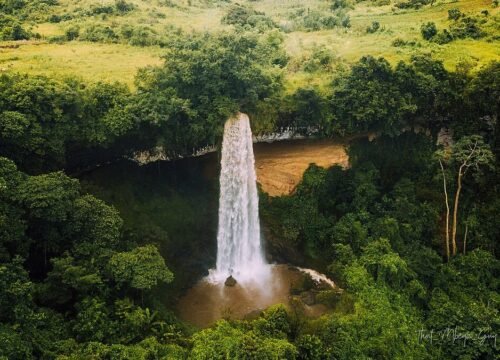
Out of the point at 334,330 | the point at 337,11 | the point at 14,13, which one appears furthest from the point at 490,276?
the point at 14,13

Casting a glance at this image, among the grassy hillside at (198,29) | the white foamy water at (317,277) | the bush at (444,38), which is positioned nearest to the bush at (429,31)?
the bush at (444,38)

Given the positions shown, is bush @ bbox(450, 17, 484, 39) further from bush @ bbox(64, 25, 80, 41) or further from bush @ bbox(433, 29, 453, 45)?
bush @ bbox(64, 25, 80, 41)

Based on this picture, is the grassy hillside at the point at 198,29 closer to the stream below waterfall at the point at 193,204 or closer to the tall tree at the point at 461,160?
the stream below waterfall at the point at 193,204

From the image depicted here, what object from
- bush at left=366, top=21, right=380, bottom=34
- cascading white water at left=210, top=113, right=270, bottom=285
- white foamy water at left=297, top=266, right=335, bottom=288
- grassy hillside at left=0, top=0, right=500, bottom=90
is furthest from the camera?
bush at left=366, top=21, right=380, bottom=34

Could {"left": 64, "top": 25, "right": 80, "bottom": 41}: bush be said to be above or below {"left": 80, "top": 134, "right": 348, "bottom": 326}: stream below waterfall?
above

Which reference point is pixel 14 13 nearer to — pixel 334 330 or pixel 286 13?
pixel 286 13

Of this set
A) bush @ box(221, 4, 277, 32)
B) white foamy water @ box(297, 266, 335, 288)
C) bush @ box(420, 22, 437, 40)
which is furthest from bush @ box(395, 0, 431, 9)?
white foamy water @ box(297, 266, 335, 288)

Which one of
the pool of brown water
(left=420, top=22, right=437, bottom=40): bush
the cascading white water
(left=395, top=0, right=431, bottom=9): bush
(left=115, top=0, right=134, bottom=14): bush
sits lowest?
the pool of brown water
